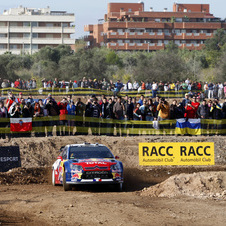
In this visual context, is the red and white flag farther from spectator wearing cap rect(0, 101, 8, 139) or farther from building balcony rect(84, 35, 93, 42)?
building balcony rect(84, 35, 93, 42)

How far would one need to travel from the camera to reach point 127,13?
448 ft

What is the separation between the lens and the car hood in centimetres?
1505

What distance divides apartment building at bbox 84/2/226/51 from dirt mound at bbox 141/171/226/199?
11346cm

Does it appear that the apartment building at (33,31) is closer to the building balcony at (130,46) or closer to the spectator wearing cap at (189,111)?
the building balcony at (130,46)

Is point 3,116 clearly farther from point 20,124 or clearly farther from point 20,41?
point 20,41

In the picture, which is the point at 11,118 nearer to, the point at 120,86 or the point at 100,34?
the point at 120,86

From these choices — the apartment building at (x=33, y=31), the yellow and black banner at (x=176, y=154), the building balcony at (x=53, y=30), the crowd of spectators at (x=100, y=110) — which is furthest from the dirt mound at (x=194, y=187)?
the building balcony at (x=53, y=30)

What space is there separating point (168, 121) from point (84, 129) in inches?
152

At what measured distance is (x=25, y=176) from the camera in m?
19.0

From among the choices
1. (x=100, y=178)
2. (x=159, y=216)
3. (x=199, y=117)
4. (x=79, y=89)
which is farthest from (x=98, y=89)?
(x=159, y=216)

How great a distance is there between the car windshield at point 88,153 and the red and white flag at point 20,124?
6.96 meters

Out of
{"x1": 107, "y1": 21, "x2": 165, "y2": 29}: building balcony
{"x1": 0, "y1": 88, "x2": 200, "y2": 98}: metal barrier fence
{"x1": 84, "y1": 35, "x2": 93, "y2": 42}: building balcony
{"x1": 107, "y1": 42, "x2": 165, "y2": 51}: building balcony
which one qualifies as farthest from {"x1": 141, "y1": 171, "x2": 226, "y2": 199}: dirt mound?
{"x1": 84, "y1": 35, "x2": 93, "y2": 42}: building balcony

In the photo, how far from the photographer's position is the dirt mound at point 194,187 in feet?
46.7

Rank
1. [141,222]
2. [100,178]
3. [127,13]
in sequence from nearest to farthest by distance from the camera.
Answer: [141,222]
[100,178]
[127,13]
